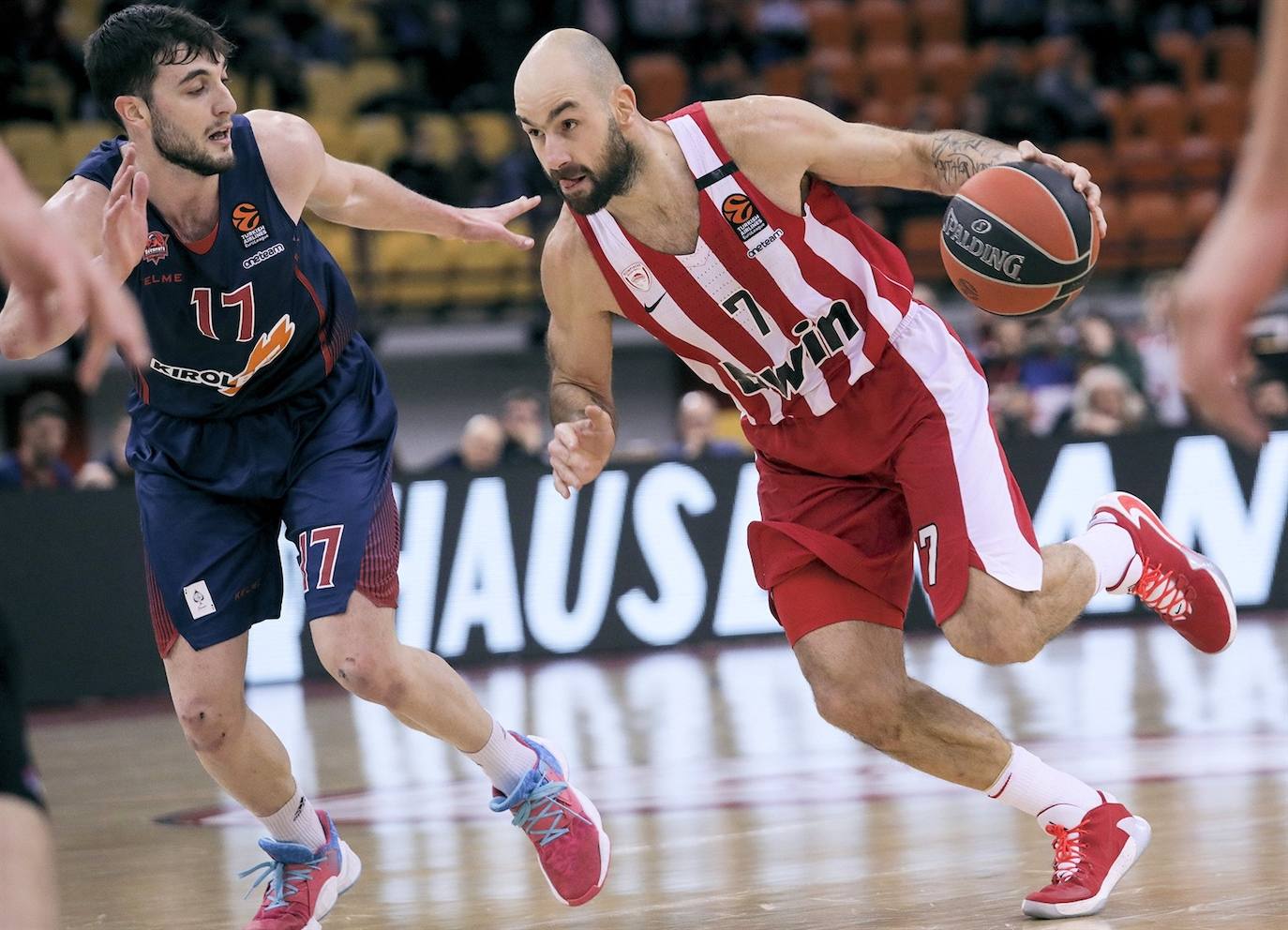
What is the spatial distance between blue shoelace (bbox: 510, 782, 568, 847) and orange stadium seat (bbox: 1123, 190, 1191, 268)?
12.4m

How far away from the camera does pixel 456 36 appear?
51.5 ft

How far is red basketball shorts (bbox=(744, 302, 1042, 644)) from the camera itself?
4.30 m

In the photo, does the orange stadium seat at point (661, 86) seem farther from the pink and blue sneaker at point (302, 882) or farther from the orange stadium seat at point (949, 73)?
the pink and blue sneaker at point (302, 882)

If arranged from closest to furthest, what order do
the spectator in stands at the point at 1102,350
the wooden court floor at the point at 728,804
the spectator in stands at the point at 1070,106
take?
the wooden court floor at the point at 728,804
the spectator in stands at the point at 1102,350
the spectator in stands at the point at 1070,106

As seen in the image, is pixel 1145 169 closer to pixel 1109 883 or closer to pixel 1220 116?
pixel 1220 116

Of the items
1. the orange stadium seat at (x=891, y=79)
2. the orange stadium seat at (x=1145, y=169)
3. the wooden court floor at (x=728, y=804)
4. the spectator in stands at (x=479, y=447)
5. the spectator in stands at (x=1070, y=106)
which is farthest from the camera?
the orange stadium seat at (x=891, y=79)

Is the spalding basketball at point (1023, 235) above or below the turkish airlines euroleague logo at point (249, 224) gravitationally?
below

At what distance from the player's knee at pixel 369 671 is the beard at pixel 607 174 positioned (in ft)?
3.93

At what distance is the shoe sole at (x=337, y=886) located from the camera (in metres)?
4.37

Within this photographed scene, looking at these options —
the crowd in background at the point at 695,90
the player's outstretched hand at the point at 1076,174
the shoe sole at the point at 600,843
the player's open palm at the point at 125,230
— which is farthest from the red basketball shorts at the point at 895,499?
the crowd in background at the point at 695,90

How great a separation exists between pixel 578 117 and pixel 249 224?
0.86m

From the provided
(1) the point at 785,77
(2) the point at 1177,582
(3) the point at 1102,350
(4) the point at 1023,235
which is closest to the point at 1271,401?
(3) the point at 1102,350

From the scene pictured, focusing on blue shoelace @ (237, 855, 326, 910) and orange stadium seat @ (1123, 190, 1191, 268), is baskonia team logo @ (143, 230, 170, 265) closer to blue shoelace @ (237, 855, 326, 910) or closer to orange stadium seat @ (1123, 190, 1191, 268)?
blue shoelace @ (237, 855, 326, 910)

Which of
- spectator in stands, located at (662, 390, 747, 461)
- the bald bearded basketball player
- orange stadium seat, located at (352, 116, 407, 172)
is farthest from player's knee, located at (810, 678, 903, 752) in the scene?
orange stadium seat, located at (352, 116, 407, 172)
